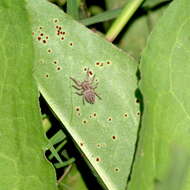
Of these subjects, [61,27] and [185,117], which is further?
[61,27]

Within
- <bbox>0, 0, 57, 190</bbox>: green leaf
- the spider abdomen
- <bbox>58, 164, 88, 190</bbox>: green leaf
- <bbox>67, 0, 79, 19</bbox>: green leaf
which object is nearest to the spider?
the spider abdomen

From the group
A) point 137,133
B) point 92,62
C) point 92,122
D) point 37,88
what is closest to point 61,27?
point 92,62

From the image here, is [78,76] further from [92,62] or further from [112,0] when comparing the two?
[112,0]

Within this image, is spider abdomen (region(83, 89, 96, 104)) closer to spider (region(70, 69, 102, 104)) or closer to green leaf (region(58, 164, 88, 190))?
spider (region(70, 69, 102, 104))

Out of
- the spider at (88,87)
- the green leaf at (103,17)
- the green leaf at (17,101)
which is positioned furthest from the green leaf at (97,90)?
the green leaf at (103,17)

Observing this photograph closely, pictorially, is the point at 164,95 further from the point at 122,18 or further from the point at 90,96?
the point at 122,18

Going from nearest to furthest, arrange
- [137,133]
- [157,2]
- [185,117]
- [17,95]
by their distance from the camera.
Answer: [185,117] < [17,95] < [137,133] < [157,2]
